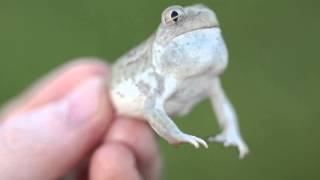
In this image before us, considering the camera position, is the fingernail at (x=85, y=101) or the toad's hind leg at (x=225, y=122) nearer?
the toad's hind leg at (x=225, y=122)

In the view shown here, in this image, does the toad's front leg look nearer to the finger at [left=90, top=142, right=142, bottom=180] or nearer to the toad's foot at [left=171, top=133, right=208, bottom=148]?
the toad's foot at [left=171, top=133, right=208, bottom=148]

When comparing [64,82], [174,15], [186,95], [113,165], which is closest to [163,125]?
[186,95]

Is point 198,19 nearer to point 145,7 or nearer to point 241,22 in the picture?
point 145,7

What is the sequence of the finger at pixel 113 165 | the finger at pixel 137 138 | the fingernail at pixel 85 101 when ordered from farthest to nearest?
1. the fingernail at pixel 85 101
2. the finger at pixel 137 138
3. the finger at pixel 113 165

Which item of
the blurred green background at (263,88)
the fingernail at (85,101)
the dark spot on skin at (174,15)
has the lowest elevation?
the blurred green background at (263,88)

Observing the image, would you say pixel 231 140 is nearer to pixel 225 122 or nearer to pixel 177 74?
pixel 225 122

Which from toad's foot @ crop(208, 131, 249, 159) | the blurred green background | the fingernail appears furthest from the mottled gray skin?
the blurred green background

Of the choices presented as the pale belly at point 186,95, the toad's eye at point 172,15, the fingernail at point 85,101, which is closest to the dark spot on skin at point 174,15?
the toad's eye at point 172,15

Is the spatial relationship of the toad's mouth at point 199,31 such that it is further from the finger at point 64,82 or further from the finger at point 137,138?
the finger at point 64,82
